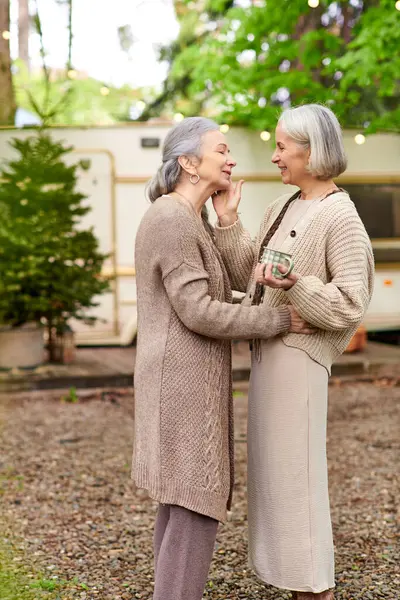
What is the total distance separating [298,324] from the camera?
A: 9.01 ft

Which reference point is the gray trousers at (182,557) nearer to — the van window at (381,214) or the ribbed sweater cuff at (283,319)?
the ribbed sweater cuff at (283,319)

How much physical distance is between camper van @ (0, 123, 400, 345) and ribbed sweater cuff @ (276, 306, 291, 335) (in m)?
8.02

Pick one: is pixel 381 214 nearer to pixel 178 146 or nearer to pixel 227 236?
pixel 227 236

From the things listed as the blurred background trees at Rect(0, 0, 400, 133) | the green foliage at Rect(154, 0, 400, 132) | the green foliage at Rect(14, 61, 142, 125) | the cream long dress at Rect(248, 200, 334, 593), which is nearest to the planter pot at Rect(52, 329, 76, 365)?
the blurred background trees at Rect(0, 0, 400, 133)

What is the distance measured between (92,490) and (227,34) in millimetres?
7820

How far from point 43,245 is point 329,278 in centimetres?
656

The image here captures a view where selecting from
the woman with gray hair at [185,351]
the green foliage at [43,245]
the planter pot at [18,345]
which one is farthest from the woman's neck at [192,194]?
the planter pot at [18,345]

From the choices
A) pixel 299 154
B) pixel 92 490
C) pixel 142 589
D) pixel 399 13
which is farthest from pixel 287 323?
pixel 399 13

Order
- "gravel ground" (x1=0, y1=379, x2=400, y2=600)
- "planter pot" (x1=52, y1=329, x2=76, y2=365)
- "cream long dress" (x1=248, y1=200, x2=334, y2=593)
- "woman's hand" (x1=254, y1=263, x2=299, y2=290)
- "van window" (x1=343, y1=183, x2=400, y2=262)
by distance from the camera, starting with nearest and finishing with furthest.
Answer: "woman's hand" (x1=254, y1=263, x2=299, y2=290) → "cream long dress" (x1=248, y1=200, x2=334, y2=593) → "gravel ground" (x1=0, y1=379, x2=400, y2=600) → "planter pot" (x1=52, y1=329, x2=76, y2=365) → "van window" (x1=343, y1=183, x2=400, y2=262)

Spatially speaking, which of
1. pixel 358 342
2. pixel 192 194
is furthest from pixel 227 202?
pixel 358 342

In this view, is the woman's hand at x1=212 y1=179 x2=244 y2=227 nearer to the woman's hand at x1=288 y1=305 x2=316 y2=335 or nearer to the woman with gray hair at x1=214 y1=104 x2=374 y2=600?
the woman with gray hair at x1=214 y1=104 x2=374 y2=600

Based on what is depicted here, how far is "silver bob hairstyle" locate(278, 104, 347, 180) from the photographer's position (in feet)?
8.87

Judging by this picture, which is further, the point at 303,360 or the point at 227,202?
the point at 227,202

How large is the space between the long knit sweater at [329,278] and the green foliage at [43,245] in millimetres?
6316
